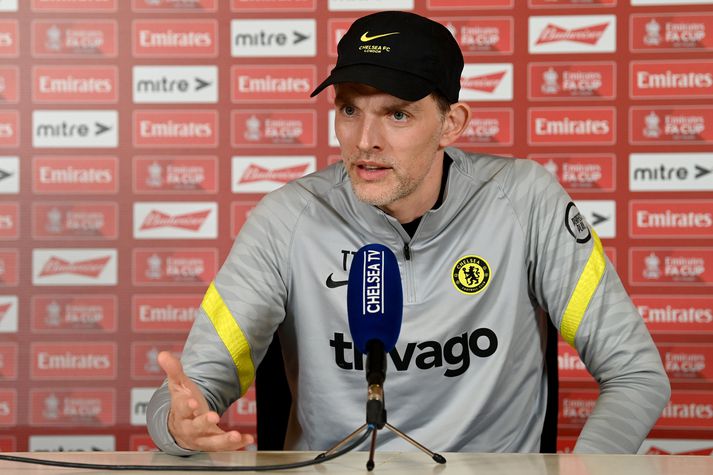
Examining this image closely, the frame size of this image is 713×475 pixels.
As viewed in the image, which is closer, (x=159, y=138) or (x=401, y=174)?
(x=401, y=174)

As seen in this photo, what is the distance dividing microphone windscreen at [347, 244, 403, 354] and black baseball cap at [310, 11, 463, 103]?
12.8 inches

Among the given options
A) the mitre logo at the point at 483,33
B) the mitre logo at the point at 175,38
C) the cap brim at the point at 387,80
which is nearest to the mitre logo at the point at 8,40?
the mitre logo at the point at 175,38

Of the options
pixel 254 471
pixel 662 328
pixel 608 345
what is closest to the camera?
pixel 254 471

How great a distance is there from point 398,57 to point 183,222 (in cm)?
143

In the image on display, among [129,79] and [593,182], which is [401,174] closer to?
[593,182]

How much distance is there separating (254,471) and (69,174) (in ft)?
5.97

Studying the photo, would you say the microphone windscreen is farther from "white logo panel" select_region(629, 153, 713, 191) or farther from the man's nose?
"white logo panel" select_region(629, 153, 713, 191)

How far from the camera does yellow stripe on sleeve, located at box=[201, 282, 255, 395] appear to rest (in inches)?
49.4

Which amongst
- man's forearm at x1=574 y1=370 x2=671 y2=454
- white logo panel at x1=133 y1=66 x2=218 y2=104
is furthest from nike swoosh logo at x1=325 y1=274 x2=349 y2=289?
white logo panel at x1=133 y1=66 x2=218 y2=104

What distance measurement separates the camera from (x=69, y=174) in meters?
2.54

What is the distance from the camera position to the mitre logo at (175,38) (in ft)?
8.29

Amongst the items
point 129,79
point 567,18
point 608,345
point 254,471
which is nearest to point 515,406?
point 608,345

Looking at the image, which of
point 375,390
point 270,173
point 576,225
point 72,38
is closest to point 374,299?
point 375,390

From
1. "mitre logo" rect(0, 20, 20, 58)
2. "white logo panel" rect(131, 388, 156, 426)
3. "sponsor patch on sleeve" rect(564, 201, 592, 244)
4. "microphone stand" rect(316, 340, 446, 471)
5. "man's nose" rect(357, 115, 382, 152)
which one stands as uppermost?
"mitre logo" rect(0, 20, 20, 58)
